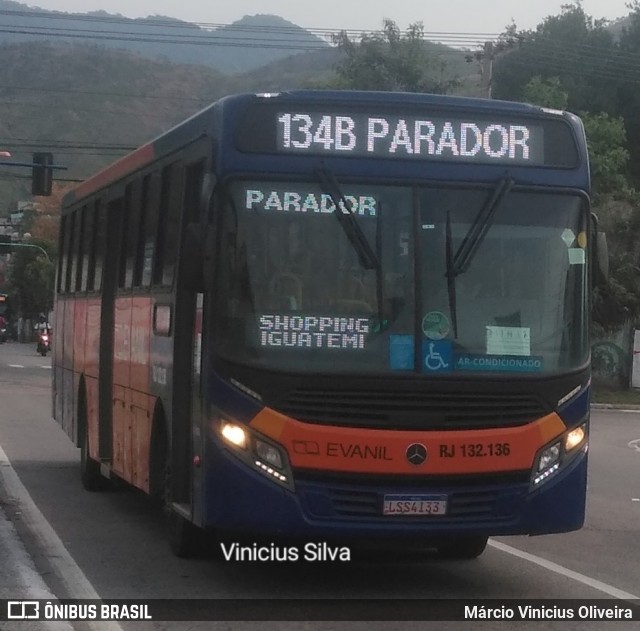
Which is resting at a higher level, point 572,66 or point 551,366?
point 572,66

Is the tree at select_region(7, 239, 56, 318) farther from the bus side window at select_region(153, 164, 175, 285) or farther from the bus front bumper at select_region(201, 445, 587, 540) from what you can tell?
the bus front bumper at select_region(201, 445, 587, 540)

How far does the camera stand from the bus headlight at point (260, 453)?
862cm

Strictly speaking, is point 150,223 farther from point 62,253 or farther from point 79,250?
point 62,253

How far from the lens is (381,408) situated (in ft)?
28.3

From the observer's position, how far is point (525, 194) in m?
9.14

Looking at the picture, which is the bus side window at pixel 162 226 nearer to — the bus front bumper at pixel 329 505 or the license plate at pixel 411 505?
the bus front bumper at pixel 329 505

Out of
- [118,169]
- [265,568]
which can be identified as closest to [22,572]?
[265,568]

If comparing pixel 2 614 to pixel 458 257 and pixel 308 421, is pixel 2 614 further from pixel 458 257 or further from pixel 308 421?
pixel 458 257

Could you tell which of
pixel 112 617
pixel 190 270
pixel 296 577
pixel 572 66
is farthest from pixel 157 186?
pixel 572 66

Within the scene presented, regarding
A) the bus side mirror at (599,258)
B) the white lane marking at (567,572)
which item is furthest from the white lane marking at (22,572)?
the bus side mirror at (599,258)

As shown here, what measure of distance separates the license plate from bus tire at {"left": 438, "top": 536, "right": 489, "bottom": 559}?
1.93 m

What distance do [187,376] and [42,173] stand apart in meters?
27.6

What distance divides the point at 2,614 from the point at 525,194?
13.3ft

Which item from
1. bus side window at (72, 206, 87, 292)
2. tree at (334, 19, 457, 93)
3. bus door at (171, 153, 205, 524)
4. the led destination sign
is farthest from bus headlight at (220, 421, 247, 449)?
tree at (334, 19, 457, 93)
